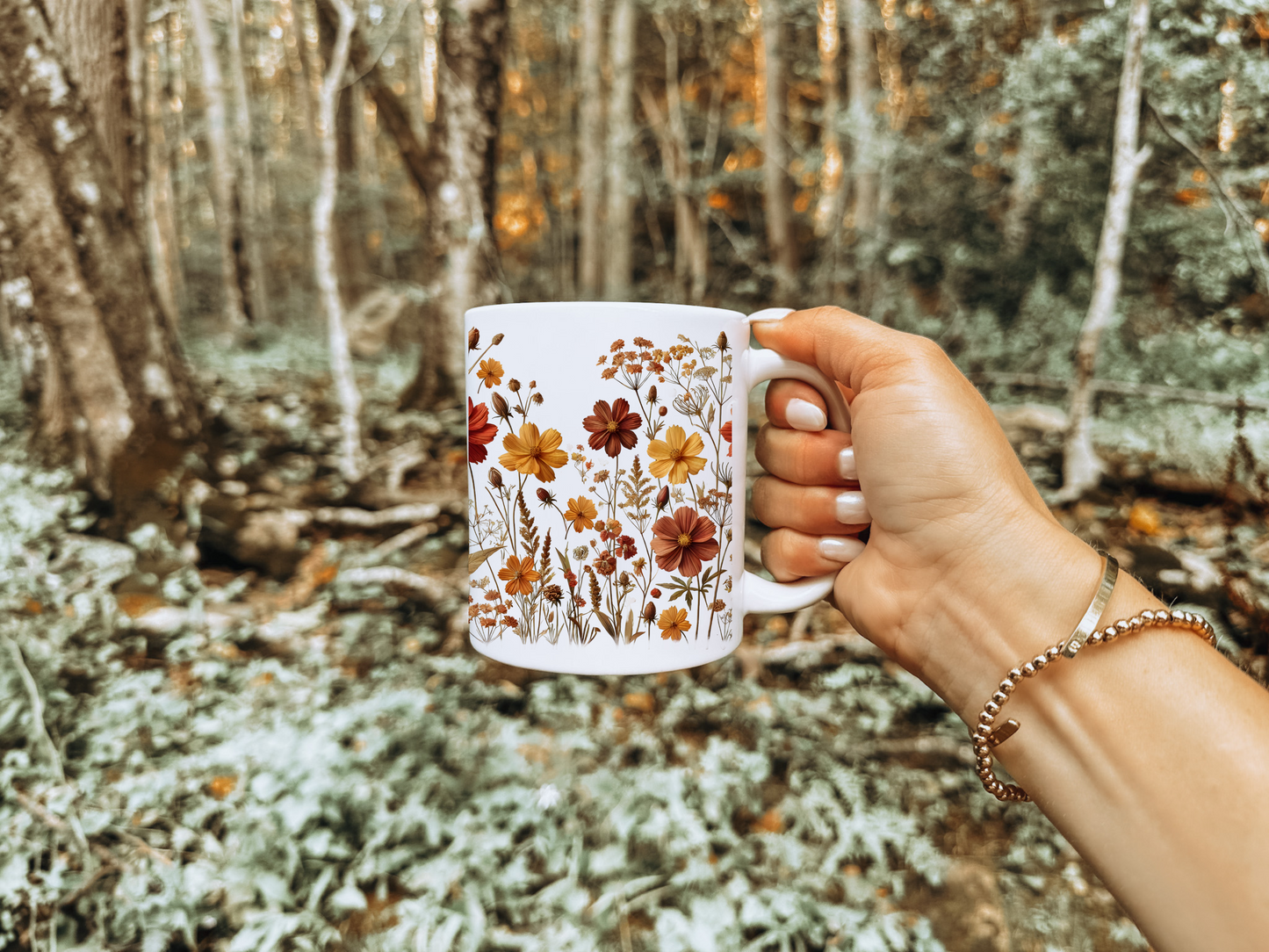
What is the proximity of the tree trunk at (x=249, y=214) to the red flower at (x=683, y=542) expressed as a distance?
210 centimetres

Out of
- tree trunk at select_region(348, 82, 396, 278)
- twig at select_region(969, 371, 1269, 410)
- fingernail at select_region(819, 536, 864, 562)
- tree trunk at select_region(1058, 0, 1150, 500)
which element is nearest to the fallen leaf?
tree trunk at select_region(1058, 0, 1150, 500)

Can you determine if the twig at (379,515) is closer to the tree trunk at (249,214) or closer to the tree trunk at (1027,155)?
the tree trunk at (249,214)

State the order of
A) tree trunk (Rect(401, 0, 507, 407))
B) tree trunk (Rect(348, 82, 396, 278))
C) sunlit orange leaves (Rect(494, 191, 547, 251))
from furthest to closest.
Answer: sunlit orange leaves (Rect(494, 191, 547, 251)) < tree trunk (Rect(348, 82, 396, 278)) < tree trunk (Rect(401, 0, 507, 407))

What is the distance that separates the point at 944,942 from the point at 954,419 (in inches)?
43.0

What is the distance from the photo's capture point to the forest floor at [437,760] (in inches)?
50.1

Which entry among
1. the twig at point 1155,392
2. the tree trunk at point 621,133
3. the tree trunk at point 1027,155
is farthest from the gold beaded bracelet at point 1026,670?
the tree trunk at point 621,133

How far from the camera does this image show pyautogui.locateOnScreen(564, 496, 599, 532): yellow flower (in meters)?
0.79

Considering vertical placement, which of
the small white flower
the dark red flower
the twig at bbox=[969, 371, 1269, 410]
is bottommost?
the small white flower

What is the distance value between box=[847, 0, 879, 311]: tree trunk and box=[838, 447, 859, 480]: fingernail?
1823mm

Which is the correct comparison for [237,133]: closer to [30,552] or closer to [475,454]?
[30,552]

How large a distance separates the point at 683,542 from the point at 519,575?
214 millimetres

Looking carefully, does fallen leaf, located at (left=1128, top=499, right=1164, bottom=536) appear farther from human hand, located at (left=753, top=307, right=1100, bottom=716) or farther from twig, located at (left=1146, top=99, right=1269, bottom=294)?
human hand, located at (left=753, top=307, right=1100, bottom=716)

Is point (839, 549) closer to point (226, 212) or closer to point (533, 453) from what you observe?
point (533, 453)

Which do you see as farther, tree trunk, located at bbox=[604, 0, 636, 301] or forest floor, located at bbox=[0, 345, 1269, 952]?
tree trunk, located at bbox=[604, 0, 636, 301]
